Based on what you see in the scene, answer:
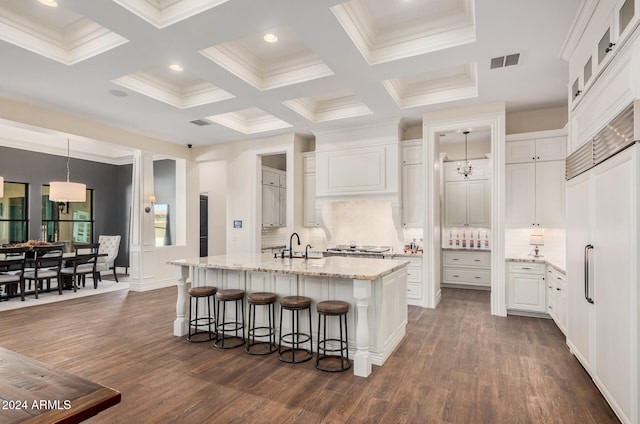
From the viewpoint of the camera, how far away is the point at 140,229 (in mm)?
7137

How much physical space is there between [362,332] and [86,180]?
927 centimetres

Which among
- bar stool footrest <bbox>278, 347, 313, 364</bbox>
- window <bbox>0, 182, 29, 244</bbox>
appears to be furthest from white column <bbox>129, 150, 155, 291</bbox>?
bar stool footrest <bbox>278, 347, 313, 364</bbox>

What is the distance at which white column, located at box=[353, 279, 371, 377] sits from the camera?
3.11m

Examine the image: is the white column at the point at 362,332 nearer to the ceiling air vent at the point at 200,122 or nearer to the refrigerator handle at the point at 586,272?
the refrigerator handle at the point at 586,272

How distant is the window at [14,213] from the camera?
A: 25.5 feet

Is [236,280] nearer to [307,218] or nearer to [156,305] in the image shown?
[156,305]

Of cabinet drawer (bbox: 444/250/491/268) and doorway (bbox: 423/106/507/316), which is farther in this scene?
cabinet drawer (bbox: 444/250/491/268)

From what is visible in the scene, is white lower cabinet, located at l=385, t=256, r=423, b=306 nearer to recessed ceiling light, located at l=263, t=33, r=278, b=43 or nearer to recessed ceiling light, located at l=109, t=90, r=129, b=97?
recessed ceiling light, located at l=263, t=33, r=278, b=43

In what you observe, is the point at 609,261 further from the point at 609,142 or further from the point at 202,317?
the point at 202,317

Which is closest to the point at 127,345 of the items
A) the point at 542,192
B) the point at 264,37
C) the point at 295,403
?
the point at 295,403

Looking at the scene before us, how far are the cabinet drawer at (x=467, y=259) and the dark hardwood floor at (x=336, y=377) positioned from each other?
2.38 meters

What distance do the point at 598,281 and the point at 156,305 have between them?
6.01m

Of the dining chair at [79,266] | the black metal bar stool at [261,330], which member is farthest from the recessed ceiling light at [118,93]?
the dining chair at [79,266]

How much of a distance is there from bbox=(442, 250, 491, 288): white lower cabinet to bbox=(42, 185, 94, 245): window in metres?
9.15
